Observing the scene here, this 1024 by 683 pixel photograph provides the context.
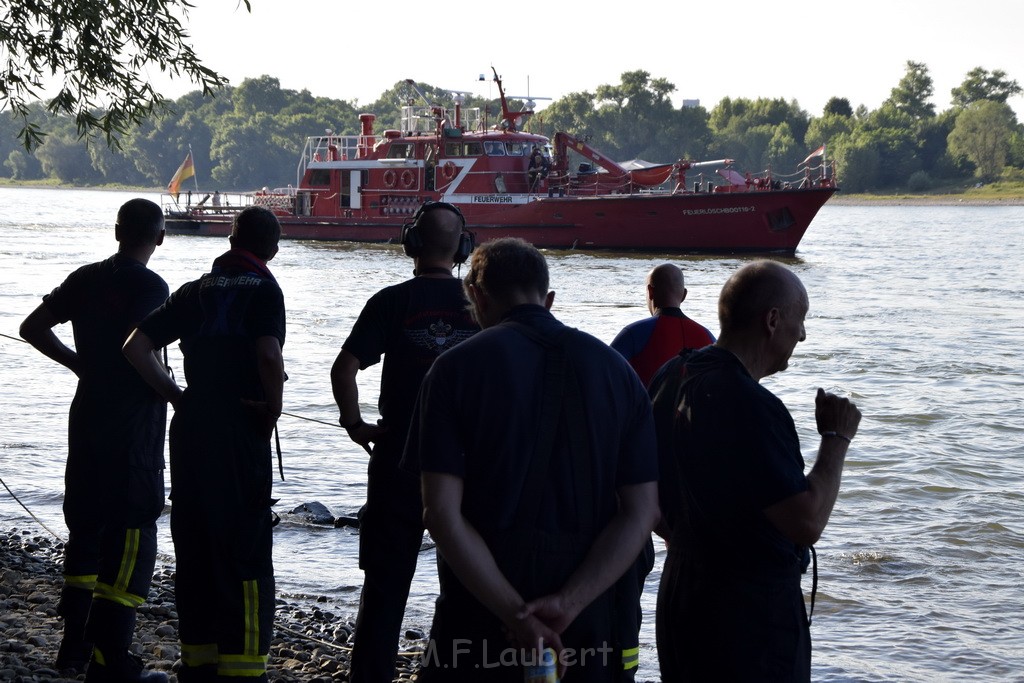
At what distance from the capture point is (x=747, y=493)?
107 inches

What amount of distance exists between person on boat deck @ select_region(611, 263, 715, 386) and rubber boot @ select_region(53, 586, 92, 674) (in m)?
2.11

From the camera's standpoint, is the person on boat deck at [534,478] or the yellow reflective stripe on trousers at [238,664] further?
the yellow reflective stripe on trousers at [238,664]

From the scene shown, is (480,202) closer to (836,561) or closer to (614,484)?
(836,561)

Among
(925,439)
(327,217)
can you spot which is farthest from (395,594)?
A: (327,217)

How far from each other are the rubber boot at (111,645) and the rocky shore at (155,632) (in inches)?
9.3

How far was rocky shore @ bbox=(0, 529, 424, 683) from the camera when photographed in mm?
4652

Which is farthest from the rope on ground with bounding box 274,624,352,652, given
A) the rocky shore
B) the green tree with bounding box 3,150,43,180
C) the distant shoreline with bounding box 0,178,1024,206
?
the green tree with bounding box 3,150,43,180

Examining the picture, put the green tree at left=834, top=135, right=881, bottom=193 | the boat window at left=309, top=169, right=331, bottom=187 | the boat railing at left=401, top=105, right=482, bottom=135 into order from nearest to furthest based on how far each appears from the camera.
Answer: the boat railing at left=401, top=105, right=482, bottom=135 → the boat window at left=309, top=169, right=331, bottom=187 → the green tree at left=834, top=135, right=881, bottom=193

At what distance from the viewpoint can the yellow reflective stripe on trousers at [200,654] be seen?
391 cm

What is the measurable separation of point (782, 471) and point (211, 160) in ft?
465

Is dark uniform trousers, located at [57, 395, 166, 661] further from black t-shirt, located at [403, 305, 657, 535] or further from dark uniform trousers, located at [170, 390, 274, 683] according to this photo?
black t-shirt, located at [403, 305, 657, 535]

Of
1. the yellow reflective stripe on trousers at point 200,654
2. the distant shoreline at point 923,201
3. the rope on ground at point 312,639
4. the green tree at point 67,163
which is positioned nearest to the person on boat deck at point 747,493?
the yellow reflective stripe on trousers at point 200,654

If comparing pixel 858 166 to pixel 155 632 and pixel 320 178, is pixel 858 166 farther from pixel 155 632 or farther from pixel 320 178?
pixel 155 632

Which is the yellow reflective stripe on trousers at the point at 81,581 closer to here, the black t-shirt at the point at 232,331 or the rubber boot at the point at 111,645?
the rubber boot at the point at 111,645
